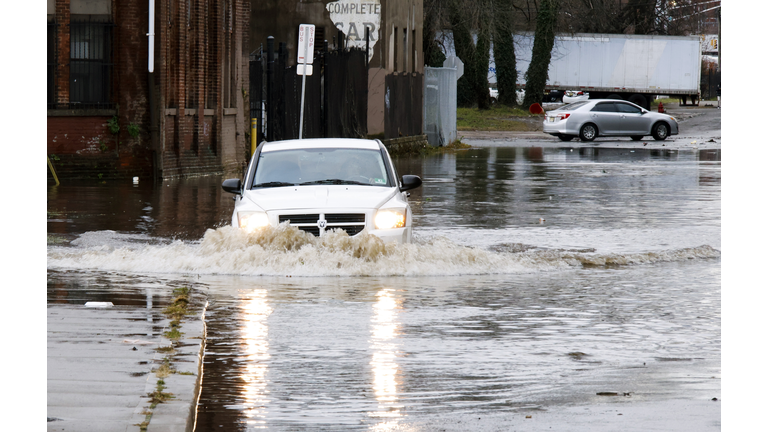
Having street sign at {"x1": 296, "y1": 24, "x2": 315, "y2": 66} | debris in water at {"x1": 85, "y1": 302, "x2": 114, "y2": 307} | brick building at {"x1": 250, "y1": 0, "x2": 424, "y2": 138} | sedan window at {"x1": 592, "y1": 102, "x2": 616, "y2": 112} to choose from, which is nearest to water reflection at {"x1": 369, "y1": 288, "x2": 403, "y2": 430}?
debris in water at {"x1": 85, "y1": 302, "x2": 114, "y2": 307}

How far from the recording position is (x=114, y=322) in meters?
8.60

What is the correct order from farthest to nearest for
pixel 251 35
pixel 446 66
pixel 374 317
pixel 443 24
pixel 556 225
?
1. pixel 443 24
2. pixel 446 66
3. pixel 251 35
4. pixel 556 225
5. pixel 374 317

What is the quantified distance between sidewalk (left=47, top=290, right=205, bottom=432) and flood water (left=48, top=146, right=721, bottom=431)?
7.3 inches

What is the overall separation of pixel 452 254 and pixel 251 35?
22668 millimetres

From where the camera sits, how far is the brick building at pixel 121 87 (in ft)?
75.9

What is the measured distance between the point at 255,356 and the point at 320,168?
5.42 metres

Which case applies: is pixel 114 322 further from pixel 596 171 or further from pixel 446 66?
pixel 446 66

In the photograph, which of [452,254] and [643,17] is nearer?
[452,254]

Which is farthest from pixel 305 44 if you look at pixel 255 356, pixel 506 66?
pixel 506 66

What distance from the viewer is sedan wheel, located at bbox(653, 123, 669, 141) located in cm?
4673

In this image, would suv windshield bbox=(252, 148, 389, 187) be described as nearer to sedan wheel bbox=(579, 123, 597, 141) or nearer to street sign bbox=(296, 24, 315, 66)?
street sign bbox=(296, 24, 315, 66)

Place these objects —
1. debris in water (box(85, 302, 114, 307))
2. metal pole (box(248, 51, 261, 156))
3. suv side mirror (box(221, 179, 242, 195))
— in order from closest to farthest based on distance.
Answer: debris in water (box(85, 302, 114, 307)) → suv side mirror (box(221, 179, 242, 195)) → metal pole (box(248, 51, 261, 156))

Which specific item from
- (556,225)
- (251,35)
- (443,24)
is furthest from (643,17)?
(556,225)

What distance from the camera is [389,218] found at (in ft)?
40.1
